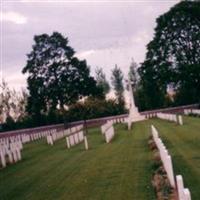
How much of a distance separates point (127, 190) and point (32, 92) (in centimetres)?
5178

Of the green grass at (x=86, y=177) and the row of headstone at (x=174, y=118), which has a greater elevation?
the row of headstone at (x=174, y=118)

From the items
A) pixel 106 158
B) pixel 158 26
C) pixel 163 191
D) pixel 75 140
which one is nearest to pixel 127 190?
pixel 163 191

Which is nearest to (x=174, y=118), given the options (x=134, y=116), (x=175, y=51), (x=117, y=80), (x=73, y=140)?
(x=73, y=140)

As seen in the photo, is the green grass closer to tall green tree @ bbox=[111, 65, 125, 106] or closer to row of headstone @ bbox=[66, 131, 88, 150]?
row of headstone @ bbox=[66, 131, 88, 150]

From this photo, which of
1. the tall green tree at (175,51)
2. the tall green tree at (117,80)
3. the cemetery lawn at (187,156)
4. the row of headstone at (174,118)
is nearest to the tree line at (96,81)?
the tall green tree at (175,51)

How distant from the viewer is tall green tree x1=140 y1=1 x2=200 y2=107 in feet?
199

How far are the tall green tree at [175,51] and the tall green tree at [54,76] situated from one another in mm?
8297

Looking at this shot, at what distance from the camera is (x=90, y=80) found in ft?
217

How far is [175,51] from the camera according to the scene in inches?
2434

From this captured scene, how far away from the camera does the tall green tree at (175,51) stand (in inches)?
2386

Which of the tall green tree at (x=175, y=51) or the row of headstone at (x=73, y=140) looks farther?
the tall green tree at (x=175, y=51)

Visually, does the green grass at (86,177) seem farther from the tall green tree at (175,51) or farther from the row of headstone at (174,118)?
the tall green tree at (175,51)

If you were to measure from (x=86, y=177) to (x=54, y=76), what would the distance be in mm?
48901

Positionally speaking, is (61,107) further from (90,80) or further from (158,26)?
(158,26)
